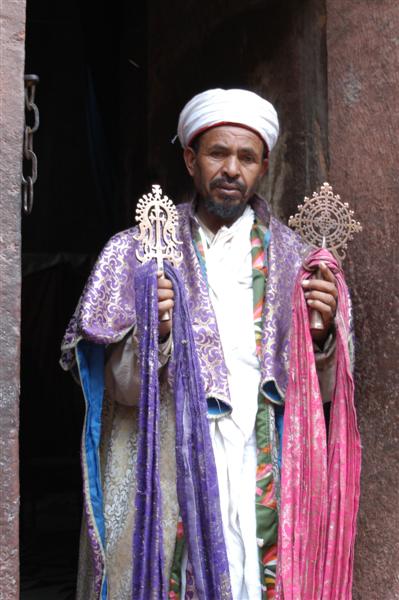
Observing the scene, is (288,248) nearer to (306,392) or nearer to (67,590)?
(306,392)

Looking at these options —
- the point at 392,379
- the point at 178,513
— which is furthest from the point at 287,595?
the point at 392,379

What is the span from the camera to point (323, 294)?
9.14ft

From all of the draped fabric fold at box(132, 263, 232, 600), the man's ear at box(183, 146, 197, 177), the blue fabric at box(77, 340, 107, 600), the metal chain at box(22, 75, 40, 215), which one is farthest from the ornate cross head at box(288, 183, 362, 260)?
the metal chain at box(22, 75, 40, 215)

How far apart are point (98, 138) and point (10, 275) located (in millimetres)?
3244

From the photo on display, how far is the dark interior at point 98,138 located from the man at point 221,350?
50 cm

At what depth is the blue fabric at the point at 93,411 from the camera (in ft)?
9.43

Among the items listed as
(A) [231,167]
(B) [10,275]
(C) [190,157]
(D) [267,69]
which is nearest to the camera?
(B) [10,275]

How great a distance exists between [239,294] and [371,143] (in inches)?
26.4

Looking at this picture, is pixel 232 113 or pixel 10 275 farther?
pixel 232 113

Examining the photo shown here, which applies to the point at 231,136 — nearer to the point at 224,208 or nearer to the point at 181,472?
the point at 224,208

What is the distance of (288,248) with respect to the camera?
3061 millimetres

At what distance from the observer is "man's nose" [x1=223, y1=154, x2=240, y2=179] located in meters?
Answer: 3.01

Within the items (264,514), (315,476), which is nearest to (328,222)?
(315,476)

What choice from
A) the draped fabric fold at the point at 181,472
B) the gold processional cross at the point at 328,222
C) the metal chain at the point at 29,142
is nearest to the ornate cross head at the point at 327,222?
the gold processional cross at the point at 328,222
